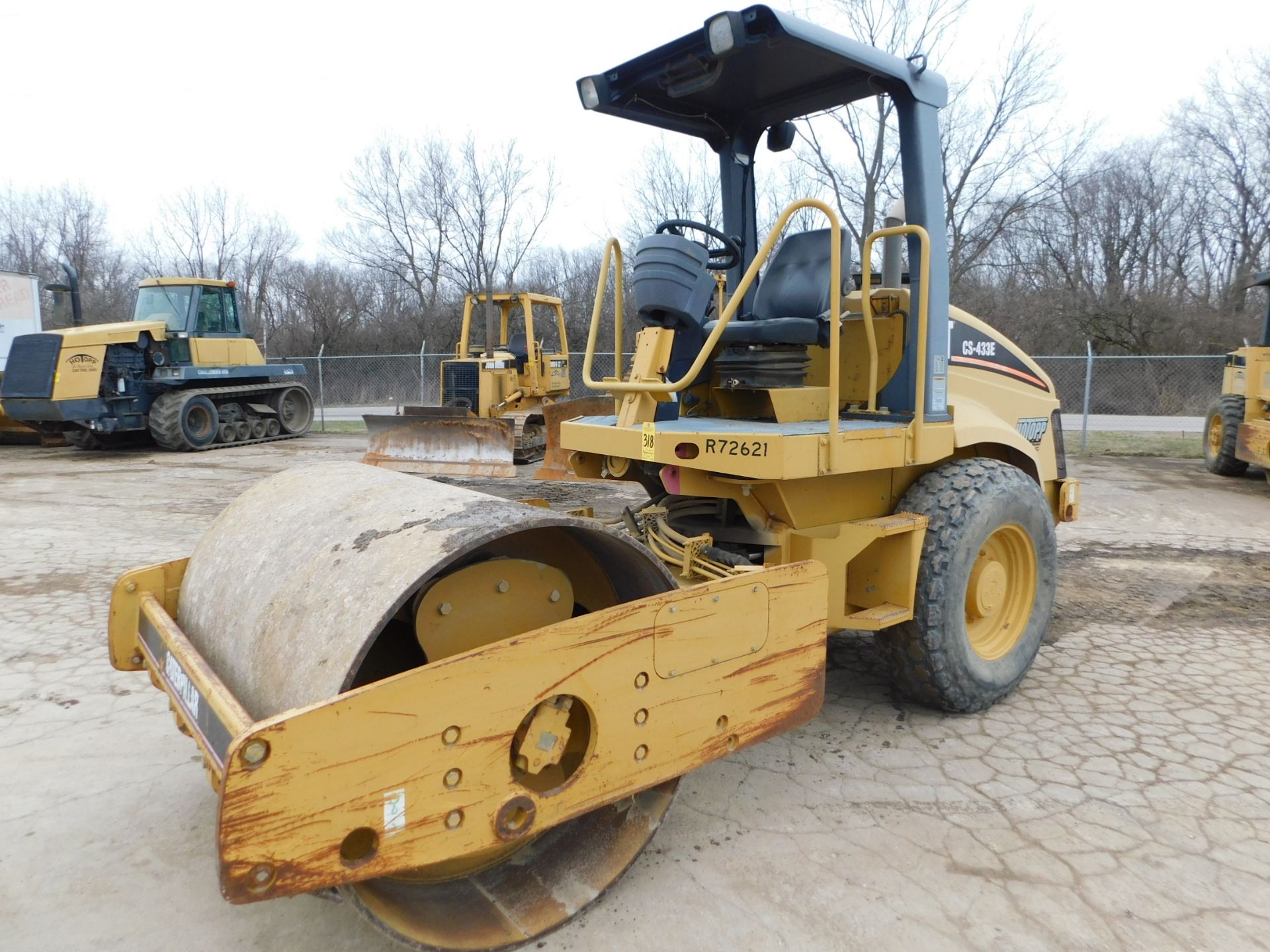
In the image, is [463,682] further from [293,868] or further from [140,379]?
[140,379]

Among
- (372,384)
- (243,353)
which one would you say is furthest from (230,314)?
(372,384)

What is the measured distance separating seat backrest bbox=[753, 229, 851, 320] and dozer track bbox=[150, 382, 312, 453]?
13.6 metres

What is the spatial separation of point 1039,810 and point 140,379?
16122 millimetres

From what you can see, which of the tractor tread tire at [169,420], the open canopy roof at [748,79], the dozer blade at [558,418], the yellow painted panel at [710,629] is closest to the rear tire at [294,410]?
the tractor tread tire at [169,420]

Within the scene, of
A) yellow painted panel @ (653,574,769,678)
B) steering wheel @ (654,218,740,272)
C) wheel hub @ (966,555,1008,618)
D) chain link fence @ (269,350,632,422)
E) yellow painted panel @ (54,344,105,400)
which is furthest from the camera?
chain link fence @ (269,350,632,422)

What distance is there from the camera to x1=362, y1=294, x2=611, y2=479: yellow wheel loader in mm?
10195

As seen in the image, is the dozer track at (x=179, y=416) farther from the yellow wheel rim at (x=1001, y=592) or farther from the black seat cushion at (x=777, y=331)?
the yellow wheel rim at (x=1001, y=592)

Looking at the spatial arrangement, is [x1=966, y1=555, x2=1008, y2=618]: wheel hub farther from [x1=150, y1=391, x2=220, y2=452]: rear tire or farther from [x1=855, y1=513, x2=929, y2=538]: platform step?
[x1=150, y1=391, x2=220, y2=452]: rear tire

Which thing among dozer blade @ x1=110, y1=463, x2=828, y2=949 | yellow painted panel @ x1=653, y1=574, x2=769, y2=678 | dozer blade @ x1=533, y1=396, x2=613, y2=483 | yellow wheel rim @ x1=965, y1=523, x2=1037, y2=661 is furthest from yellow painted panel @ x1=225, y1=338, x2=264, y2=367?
yellow painted panel @ x1=653, y1=574, x2=769, y2=678

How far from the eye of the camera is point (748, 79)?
12.7 ft

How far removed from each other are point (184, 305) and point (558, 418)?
379 inches

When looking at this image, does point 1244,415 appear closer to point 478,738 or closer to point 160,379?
point 478,738

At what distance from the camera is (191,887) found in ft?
8.41

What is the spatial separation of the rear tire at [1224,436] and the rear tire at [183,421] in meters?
15.7
